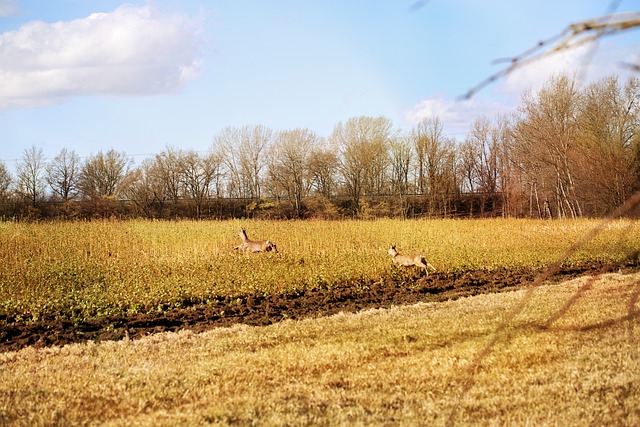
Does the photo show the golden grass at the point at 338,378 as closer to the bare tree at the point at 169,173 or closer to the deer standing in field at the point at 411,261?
the deer standing in field at the point at 411,261

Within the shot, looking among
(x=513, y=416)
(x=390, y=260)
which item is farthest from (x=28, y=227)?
(x=513, y=416)

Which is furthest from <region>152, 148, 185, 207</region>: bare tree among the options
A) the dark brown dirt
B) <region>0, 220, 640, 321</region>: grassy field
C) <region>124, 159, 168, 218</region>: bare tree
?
the dark brown dirt

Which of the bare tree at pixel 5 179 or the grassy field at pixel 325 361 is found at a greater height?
the bare tree at pixel 5 179

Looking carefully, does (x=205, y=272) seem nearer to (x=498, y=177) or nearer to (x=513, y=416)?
(x=513, y=416)

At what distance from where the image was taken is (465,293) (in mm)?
10961

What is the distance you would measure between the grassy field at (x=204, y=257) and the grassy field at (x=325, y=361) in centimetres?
8

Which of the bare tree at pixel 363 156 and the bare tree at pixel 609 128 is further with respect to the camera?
the bare tree at pixel 363 156

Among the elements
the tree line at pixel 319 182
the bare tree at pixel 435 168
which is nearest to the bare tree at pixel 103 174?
the tree line at pixel 319 182

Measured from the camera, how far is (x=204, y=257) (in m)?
14.3

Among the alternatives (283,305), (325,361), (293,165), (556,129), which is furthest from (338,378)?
(293,165)

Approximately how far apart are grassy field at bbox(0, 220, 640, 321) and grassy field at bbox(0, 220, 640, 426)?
0.25ft

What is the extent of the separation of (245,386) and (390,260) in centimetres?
977

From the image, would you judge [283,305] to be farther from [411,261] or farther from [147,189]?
[147,189]

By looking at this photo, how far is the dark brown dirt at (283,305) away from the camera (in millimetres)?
7773
